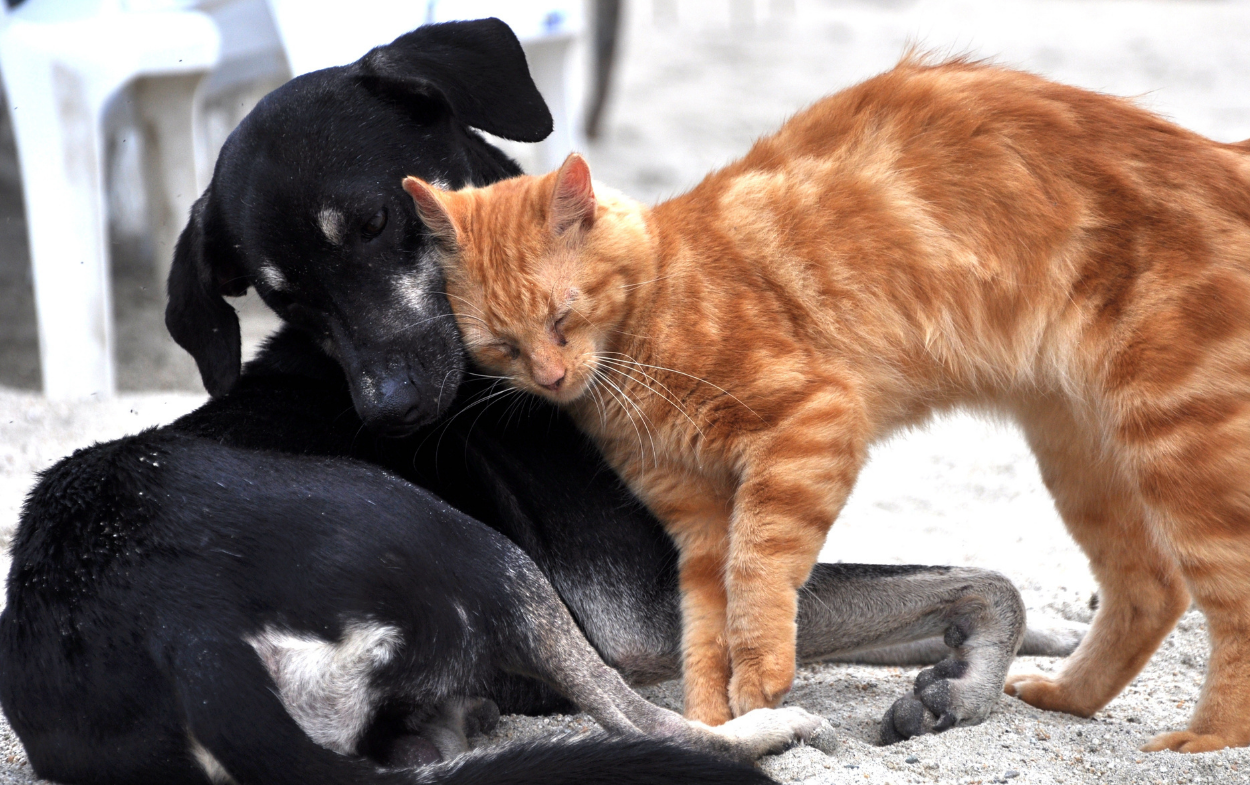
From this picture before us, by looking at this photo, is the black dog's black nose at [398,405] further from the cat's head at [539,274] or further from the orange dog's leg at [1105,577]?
the orange dog's leg at [1105,577]

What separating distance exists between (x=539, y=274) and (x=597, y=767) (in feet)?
3.31

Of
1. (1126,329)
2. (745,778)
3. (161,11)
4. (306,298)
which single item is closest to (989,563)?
(1126,329)

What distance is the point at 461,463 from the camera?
8.80ft

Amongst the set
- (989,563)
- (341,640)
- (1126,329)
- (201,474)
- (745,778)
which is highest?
(1126,329)

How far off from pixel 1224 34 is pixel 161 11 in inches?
406

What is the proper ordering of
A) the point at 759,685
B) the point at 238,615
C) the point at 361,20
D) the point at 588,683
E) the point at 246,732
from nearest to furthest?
the point at 246,732
the point at 238,615
the point at 588,683
the point at 759,685
the point at 361,20

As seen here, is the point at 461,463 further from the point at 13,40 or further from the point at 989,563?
the point at 13,40

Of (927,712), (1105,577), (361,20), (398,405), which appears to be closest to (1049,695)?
(1105,577)

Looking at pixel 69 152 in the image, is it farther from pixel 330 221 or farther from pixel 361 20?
pixel 330 221

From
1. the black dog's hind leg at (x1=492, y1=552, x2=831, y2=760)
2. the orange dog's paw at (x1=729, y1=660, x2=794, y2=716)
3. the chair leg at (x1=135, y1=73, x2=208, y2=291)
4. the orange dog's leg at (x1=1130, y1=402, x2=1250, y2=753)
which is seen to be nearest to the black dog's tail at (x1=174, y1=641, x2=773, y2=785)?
the black dog's hind leg at (x1=492, y1=552, x2=831, y2=760)

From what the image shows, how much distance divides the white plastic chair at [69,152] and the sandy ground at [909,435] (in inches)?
9.8

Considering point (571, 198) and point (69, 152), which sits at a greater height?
point (571, 198)

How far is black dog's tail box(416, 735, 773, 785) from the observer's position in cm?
201

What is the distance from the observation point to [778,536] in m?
2.41
